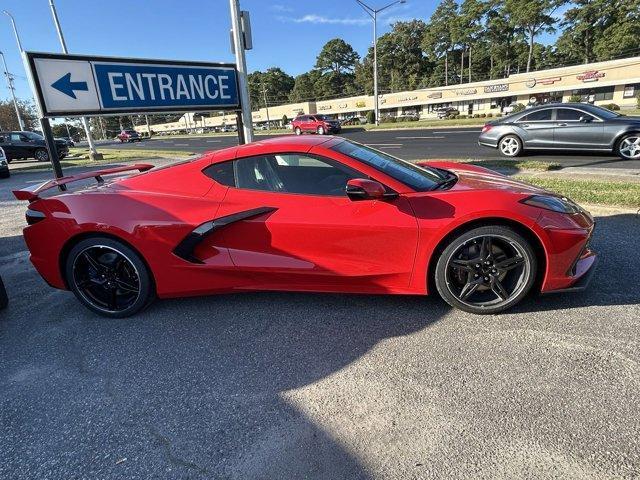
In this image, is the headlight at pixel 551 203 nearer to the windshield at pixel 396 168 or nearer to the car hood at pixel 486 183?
the car hood at pixel 486 183

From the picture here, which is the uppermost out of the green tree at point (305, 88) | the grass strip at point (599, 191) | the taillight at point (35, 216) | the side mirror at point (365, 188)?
the green tree at point (305, 88)

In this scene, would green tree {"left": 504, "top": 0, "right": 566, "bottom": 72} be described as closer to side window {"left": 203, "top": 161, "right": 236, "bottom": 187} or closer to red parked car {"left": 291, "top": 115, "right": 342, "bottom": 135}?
red parked car {"left": 291, "top": 115, "right": 342, "bottom": 135}

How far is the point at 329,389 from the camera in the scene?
229cm

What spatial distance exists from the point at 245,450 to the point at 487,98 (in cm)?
6069

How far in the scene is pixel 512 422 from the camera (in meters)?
1.96

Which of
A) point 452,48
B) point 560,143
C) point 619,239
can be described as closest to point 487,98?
point 452,48

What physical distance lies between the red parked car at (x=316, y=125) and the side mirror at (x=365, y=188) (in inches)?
1103

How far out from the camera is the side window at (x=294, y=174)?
2.94 metres

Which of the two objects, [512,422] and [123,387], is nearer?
[512,422]

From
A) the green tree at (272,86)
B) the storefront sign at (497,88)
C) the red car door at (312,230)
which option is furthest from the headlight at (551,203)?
the green tree at (272,86)

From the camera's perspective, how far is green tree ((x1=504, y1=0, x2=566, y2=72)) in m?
67.4

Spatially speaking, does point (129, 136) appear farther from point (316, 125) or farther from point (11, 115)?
point (11, 115)

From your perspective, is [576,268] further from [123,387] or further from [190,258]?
[123,387]

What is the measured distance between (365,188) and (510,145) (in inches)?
380
